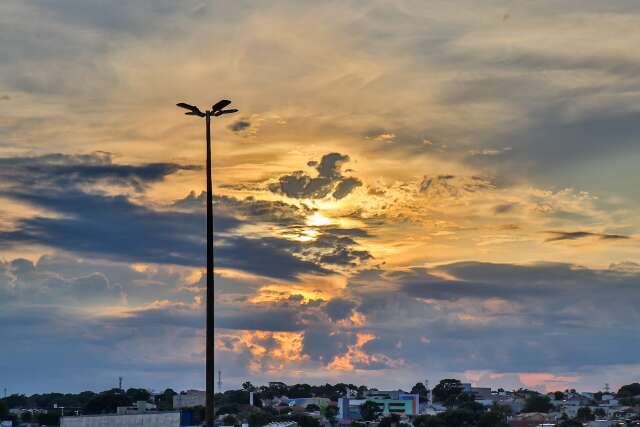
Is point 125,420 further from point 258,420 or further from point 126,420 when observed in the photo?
point 258,420

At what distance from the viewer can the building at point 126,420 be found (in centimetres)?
11225

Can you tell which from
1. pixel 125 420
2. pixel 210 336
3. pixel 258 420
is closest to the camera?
pixel 210 336

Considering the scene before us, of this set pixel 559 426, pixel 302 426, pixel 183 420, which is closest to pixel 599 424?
pixel 559 426

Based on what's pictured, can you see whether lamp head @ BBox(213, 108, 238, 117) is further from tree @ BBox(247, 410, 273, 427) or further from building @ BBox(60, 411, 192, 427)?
tree @ BBox(247, 410, 273, 427)

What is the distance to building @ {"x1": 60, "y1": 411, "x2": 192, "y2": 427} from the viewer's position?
112250 millimetres

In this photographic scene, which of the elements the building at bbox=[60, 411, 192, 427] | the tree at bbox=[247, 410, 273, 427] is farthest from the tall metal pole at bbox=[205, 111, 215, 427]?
the tree at bbox=[247, 410, 273, 427]

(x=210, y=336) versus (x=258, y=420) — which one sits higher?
(x=258, y=420)

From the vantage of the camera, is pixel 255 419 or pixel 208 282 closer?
pixel 208 282

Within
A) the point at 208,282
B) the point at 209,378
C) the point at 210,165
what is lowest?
the point at 209,378

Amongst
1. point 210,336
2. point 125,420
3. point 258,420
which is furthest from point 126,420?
point 258,420

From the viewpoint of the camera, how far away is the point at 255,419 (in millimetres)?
187125

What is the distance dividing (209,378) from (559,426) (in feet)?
515

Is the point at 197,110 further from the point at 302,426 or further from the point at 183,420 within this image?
the point at 302,426

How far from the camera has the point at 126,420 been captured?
112 metres
